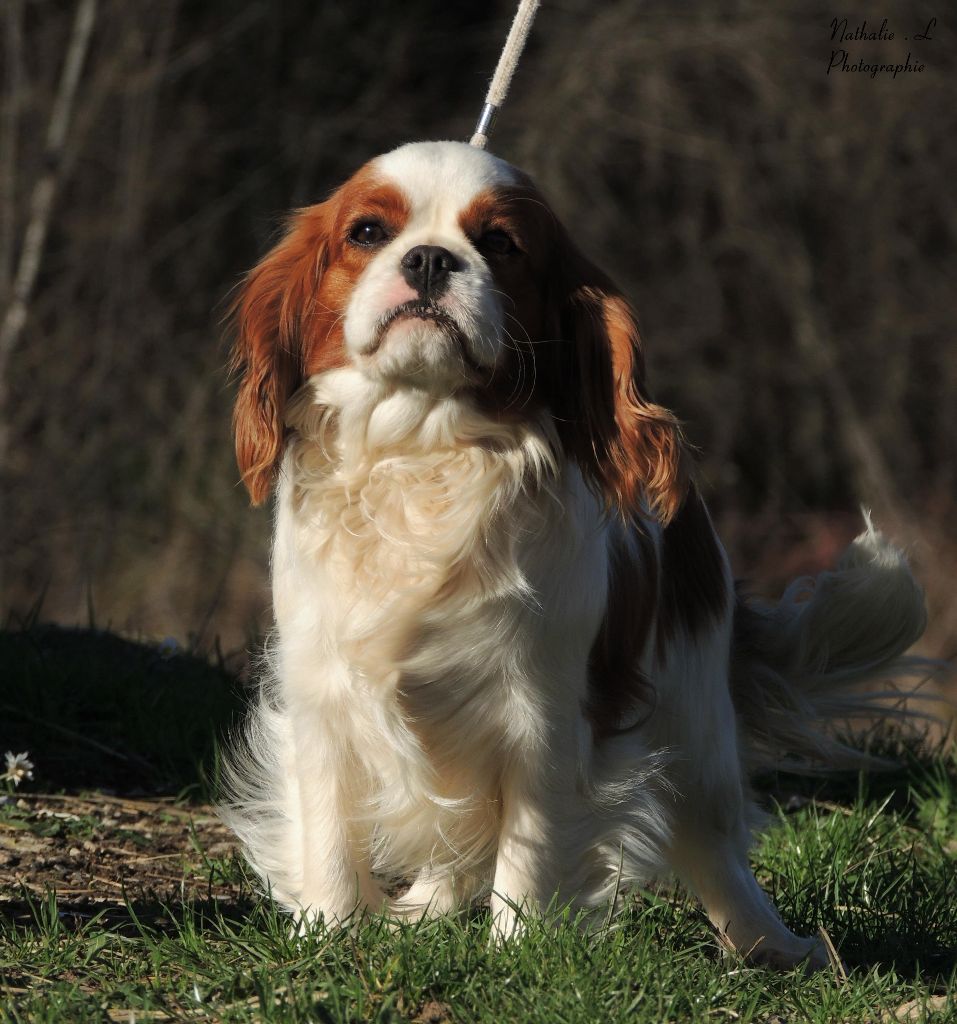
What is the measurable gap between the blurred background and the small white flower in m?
4.13

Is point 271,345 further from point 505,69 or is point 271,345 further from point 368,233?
point 505,69

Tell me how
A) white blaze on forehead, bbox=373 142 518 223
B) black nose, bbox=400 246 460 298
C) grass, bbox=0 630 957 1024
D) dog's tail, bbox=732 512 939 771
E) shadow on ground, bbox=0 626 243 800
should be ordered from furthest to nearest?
shadow on ground, bbox=0 626 243 800
dog's tail, bbox=732 512 939 771
white blaze on forehead, bbox=373 142 518 223
black nose, bbox=400 246 460 298
grass, bbox=0 630 957 1024

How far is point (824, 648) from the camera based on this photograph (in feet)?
10.9

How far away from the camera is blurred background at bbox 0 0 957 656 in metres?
7.60

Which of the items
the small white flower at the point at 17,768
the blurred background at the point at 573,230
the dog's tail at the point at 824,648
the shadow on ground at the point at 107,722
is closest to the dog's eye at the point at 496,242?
the dog's tail at the point at 824,648

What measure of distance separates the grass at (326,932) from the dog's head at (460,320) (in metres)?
0.81

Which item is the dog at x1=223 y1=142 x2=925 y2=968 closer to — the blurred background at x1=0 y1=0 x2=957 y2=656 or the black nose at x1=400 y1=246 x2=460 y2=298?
the black nose at x1=400 y1=246 x2=460 y2=298

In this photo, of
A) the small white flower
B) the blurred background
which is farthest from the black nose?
the blurred background

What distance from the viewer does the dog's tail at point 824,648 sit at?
3.28 metres

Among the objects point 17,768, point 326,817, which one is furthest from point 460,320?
point 17,768

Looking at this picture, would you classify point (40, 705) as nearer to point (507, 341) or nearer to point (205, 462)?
point (507, 341)

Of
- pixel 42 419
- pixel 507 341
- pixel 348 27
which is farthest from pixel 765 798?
pixel 348 27

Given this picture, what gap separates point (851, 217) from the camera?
8219 millimetres

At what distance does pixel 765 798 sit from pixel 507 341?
5.93ft
